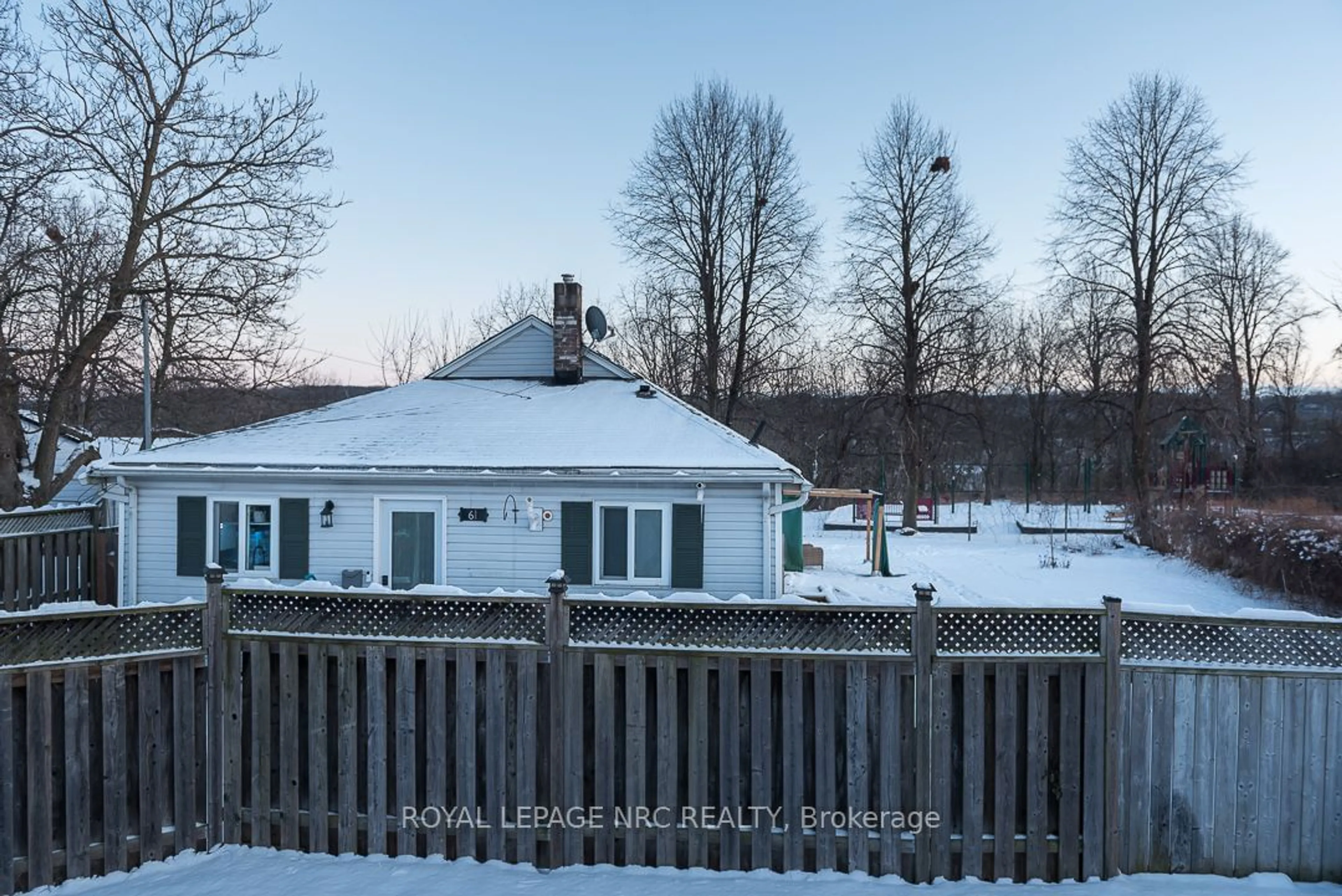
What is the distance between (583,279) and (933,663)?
2622cm

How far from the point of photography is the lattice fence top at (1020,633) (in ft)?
14.2

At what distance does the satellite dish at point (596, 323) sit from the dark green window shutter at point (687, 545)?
5306 mm

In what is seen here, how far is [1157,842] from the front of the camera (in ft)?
14.0

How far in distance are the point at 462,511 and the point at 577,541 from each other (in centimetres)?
161

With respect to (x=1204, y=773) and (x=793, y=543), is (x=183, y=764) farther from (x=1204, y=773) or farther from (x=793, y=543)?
(x=793, y=543)

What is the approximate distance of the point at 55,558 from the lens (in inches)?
396

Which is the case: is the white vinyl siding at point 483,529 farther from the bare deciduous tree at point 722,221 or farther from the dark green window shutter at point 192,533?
the bare deciduous tree at point 722,221

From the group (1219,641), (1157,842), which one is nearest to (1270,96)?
(1219,641)

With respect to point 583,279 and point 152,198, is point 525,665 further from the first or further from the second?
point 583,279

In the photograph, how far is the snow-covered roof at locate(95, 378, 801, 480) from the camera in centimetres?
969

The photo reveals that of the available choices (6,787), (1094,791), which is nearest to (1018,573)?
(1094,791)

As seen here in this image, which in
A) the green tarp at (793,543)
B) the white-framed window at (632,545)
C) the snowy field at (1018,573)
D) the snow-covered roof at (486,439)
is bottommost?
the snowy field at (1018,573)

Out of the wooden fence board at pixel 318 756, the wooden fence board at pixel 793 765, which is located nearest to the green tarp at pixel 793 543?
the wooden fence board at pixel 793 765

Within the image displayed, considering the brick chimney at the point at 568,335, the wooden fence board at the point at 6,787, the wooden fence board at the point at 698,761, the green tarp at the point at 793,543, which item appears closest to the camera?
the wooden fence board at the point at 6,787
